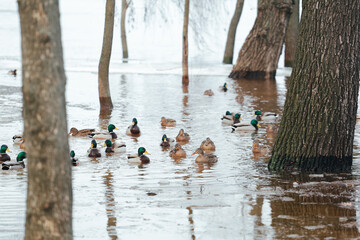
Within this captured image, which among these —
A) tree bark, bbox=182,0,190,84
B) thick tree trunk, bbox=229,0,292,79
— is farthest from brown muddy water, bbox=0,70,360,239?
thick tree trunk, bbox=229,0,292,79

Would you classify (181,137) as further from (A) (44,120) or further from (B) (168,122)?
(A) (44,120)

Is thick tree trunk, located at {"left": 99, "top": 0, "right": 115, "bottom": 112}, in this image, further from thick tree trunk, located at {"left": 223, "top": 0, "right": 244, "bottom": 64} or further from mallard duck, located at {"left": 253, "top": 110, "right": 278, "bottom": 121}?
thick tree trunk, located at {"left": 223, "top": 0, "right": 244, "bottom": 64}

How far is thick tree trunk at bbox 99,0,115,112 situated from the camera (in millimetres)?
15283

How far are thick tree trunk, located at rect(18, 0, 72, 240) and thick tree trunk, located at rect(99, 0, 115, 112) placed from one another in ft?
36.7

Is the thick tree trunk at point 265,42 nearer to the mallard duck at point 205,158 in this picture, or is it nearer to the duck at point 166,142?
the duck at point 166,142

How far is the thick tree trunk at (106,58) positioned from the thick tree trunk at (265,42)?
392 inches

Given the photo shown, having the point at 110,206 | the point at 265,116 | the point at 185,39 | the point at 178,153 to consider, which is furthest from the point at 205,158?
the point at 185,39

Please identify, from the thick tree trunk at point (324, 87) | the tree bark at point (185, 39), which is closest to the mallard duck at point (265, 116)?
the thick tree trunk at point (324, 87)

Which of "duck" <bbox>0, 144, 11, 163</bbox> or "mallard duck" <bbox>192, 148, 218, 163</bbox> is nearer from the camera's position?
"mallard duck" <bbox>192, 148, 218, 163</bbox>

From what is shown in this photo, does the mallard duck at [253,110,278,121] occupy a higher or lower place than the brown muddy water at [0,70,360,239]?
higher

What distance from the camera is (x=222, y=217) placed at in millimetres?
6793

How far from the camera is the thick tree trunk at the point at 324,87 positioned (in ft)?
27.4

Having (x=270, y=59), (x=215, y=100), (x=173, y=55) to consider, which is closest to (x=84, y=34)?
(x=173, y=55)

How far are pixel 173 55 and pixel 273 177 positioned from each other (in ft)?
105
